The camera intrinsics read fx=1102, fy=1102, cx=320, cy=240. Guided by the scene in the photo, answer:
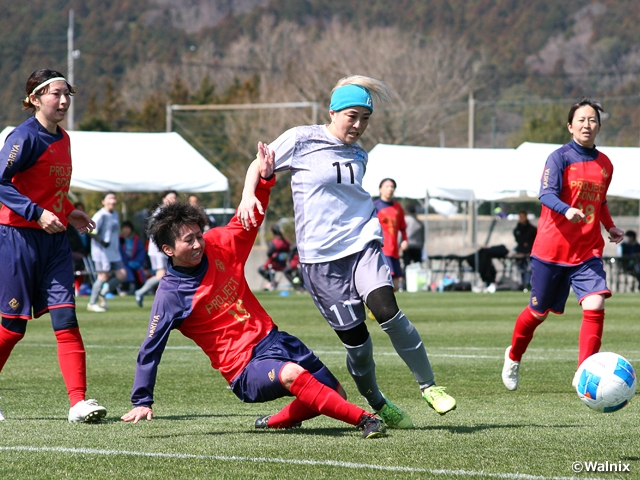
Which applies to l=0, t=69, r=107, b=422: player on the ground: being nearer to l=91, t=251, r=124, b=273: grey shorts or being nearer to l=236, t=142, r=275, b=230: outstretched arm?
l=236, t=142, r=275, b=230: outstretched arm

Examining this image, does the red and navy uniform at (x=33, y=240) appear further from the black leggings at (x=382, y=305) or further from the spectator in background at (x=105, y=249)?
the spectator in background at (x=105, y=249)

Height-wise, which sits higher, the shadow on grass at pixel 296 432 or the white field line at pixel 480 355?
the shadow on grass at pixel 296 432

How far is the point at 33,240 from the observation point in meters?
6.39

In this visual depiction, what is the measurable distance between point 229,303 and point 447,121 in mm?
46869

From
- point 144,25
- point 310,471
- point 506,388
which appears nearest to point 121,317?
point 506,388

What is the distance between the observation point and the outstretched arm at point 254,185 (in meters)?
5.70

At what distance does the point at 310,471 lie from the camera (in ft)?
15.1

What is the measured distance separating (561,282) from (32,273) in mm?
3638

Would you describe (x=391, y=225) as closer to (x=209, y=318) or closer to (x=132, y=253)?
(x=132, y=253)

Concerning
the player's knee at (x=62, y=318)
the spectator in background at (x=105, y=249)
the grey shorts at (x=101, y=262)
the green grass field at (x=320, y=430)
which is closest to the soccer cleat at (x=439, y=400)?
the green grass field at (x=320, y=430)

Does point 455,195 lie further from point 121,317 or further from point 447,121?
point 447,121

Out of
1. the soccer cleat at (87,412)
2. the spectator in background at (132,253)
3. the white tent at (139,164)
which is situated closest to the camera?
the soccer cleat at (87,412)

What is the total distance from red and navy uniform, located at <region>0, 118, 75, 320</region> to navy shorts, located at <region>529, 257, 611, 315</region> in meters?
3.28

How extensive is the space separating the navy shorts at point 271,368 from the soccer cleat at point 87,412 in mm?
878
